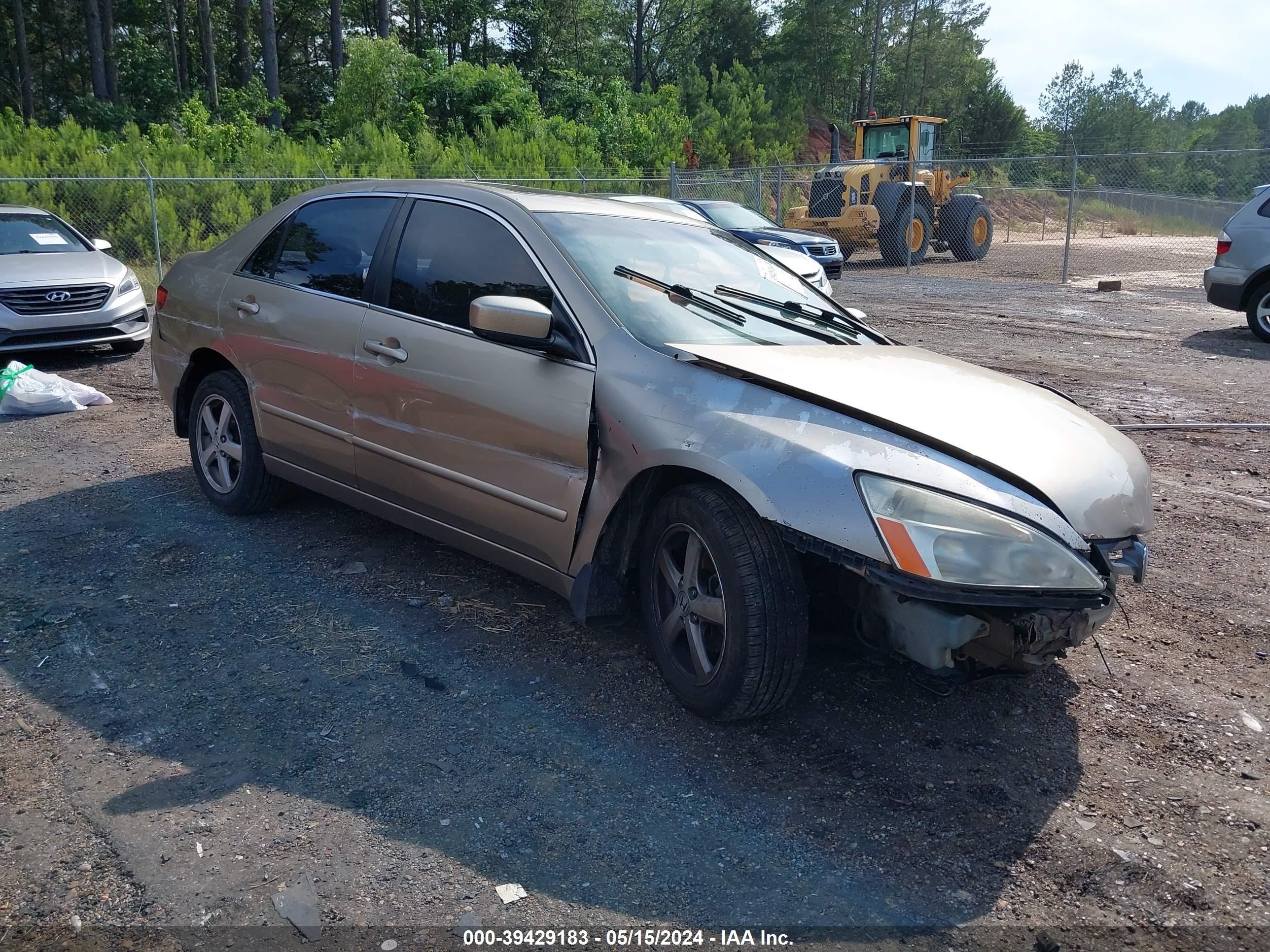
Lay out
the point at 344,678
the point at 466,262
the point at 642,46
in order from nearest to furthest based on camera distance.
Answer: the point at 344,678 → the point at 466,262 → the point at 642,46

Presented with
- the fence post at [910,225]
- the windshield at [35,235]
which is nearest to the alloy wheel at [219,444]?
the windshield at [35,235]

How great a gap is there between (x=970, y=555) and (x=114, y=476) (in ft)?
17.4

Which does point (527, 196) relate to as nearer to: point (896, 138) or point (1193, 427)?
point (1193, 427)

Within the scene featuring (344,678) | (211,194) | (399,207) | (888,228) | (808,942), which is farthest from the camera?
(888,228)

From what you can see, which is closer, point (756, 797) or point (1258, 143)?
point (756, 797)

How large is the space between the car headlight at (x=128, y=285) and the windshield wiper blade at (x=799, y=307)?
8.28 m

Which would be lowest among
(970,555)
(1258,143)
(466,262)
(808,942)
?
(808,942)

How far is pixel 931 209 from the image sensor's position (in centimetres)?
2394

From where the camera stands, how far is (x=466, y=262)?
13.8 feet

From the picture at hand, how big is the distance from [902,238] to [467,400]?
20.4 metres

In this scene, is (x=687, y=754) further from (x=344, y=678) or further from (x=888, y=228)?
(x=888, y=228)

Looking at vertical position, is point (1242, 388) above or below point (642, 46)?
below

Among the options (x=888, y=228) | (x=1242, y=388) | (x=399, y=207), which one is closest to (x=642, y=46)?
(x=888, y=228)

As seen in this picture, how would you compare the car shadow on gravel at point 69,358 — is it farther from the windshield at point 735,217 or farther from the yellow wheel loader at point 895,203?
the yellow wheel loader at point 895,203
